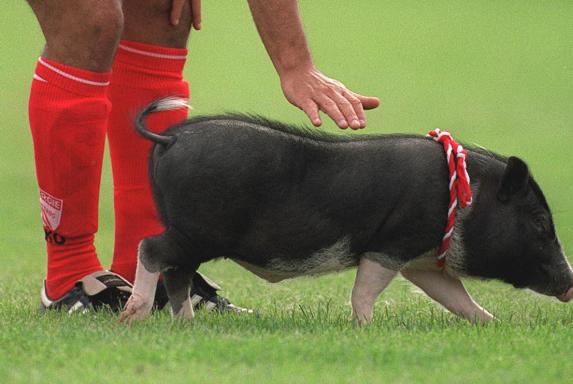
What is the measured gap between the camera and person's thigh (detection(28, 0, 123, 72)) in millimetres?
3996

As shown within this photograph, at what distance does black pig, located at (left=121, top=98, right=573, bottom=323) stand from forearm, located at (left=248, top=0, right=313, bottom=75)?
312 mm

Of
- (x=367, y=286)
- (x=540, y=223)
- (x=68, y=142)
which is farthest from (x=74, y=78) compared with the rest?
(x=540, y=223)

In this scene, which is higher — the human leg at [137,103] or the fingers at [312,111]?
the fingers at [312,111]

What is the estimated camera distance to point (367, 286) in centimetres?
390

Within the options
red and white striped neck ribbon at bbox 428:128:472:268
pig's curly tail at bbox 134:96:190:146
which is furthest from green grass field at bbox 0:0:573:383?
pig's curly tail at bbox 134:96:190:146

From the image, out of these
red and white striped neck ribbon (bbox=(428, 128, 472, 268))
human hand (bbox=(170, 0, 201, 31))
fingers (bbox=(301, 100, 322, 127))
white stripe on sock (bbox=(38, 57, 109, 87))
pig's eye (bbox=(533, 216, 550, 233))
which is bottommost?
pig's eye (bbox=(533, 216, 550, 233))

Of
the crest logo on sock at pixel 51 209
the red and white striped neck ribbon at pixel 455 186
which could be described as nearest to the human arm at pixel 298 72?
the red and white striped neck ribbon at pixel 455 186

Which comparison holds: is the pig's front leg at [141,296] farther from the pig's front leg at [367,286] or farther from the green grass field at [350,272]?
the pig's front leg at [367,286]

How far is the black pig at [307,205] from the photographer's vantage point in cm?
380

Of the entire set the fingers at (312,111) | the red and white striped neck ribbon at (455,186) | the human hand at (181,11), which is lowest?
the red and white striped neck ribbon at (455,186)

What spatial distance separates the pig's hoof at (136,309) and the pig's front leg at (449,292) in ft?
2.79

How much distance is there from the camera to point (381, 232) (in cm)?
389

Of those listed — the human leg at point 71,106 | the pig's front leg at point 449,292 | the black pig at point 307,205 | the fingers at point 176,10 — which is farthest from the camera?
the fingers at point 176,10

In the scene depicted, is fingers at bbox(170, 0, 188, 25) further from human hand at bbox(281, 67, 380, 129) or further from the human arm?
human hand at bbox(281, 67, 380, 129)
